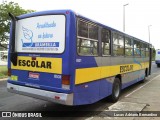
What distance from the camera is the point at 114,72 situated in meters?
9.24

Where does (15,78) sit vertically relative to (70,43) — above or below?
below

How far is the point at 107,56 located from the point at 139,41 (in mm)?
5675

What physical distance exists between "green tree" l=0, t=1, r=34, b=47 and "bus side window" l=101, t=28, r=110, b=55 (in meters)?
13.5

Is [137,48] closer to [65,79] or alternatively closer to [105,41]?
[105,41]

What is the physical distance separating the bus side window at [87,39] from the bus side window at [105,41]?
0.59 m

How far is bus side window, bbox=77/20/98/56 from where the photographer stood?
6.70 m

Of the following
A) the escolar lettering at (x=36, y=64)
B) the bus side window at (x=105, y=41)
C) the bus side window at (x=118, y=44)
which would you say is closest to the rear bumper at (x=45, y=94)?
the escolar lettering at (x=36, y=64)

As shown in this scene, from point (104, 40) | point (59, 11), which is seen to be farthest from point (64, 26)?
point (104, 40)

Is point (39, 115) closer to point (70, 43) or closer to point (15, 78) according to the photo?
point (15, 78)

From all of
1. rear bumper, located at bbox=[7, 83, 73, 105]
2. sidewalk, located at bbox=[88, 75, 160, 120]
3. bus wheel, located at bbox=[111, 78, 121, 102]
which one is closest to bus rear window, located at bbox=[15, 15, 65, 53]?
rear bumper, located at bbox=[7, 83, 73, 105]

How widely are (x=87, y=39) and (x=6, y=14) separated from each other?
1480cm

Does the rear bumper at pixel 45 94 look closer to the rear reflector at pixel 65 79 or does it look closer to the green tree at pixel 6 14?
the rear reflector at pixel 65 79

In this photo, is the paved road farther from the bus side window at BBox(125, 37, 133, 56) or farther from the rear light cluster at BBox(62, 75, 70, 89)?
the bus side window at BBox(125, 37, 133, 56)

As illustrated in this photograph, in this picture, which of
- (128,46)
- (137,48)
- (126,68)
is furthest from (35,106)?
(137,48)
